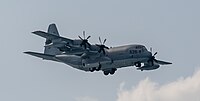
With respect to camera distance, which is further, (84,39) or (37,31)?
(84,39)

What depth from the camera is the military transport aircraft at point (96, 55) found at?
90.6 metres

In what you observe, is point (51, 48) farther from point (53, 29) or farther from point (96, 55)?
point (96, 55)

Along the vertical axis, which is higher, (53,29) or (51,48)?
(53,29)

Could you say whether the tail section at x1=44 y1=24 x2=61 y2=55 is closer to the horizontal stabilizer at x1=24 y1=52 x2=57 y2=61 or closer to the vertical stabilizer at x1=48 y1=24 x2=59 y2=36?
the vertical stabilizer at x1=48 y1=24 x2=59 y2=36

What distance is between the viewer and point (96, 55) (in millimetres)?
92375

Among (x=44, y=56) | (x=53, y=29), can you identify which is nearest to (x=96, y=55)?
(x=44, y=56)

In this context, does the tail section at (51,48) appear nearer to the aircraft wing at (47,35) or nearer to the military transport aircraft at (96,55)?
the military transport aircraft at (96,55)

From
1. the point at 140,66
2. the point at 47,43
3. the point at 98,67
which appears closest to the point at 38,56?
the point at 47,43

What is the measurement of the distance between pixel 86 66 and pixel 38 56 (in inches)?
300

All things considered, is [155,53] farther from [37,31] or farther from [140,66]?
[37,31]

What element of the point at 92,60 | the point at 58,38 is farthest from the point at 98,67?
the point at 58,38

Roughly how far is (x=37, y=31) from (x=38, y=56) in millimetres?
7416

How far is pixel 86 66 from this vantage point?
92.4 meters

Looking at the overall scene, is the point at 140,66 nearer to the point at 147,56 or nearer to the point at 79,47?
the point at 147,56
